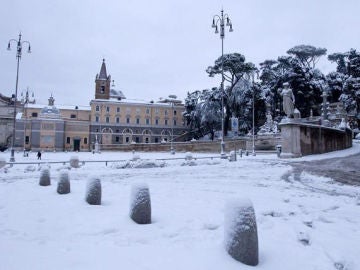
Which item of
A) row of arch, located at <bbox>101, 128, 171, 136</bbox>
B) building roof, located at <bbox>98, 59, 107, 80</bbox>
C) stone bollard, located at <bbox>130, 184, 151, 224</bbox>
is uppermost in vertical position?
building roof, located at <bbox>98, 59, 107, 80</bbox>

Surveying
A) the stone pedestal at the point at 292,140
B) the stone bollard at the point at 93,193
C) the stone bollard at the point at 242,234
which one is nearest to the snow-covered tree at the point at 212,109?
the stone pedestal at the point at 292,140

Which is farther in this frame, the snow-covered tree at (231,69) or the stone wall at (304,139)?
the snow-covered tree at (231,69)

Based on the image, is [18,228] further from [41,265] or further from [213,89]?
[213,89]

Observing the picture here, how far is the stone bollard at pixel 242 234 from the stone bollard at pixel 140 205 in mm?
2112

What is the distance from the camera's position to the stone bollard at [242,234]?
4152mm

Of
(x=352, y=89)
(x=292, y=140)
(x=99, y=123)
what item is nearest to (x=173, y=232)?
(x=292, y=140)

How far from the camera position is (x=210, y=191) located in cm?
961

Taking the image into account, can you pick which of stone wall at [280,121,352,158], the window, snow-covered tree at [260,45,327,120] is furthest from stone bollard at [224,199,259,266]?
the window

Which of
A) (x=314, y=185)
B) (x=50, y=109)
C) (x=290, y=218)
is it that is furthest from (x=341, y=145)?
(x=50, y=109)

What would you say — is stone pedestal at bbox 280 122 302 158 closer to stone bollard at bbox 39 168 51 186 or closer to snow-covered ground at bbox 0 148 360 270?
snow-covered ground at bbox 0 148 360 270

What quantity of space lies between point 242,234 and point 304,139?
2149cm

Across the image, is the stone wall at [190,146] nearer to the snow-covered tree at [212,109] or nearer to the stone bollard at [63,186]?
the snow-covered tree at [212,109]

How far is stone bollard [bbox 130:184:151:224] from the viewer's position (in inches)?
233

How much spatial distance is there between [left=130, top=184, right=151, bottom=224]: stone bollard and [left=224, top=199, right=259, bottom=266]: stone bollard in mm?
2112
